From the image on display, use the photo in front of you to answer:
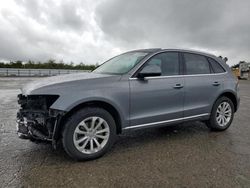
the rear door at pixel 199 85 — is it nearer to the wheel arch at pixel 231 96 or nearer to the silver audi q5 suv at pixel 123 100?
the silver audi q5 suv at pixel 123 100

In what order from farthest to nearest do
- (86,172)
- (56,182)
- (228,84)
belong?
(228,84) → (86,172) → (56,182)

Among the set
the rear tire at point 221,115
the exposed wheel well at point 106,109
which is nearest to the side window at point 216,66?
the rear tire at point 221,115

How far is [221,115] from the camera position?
181 inches

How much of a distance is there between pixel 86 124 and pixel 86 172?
0.67 m

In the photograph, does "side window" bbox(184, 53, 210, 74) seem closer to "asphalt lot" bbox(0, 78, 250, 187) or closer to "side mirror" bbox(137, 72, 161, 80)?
"side mirror" bbox(137, 72, 161, 80)

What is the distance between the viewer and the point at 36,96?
9.82 feet

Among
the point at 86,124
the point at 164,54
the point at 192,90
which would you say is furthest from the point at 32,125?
the point at 192,90

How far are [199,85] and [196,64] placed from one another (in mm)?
459

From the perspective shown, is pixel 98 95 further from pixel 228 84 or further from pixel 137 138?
pixel 228 84

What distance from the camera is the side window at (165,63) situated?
11.9ft

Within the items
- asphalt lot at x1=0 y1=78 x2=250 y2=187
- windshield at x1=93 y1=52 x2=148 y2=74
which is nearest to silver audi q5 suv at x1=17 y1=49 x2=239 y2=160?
windshield at x1=93 y1=52 x2=148 y2=74

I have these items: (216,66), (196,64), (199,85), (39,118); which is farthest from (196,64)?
(39,118)

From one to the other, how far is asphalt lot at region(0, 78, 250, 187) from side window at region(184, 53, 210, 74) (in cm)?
131

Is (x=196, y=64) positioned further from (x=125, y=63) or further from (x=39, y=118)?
(x=39, y=118)
